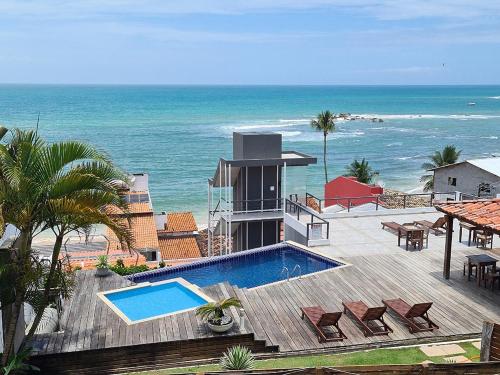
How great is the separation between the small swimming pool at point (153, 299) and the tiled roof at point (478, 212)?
6.07 metres

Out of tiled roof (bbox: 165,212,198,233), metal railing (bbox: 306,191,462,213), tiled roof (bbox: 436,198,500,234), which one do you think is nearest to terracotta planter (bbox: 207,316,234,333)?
tiled roof (bbox: 436,198,500,234)

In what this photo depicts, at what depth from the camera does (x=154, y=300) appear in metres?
12.7

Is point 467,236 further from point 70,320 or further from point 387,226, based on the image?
point 70,320

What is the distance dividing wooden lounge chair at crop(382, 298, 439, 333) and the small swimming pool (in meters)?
4.16

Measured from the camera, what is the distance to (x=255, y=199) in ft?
71.6

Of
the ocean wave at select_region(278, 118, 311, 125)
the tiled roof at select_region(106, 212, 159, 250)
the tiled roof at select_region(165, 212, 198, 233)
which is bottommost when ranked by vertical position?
the tiled roof at select_region(165, 212, 198, 233)

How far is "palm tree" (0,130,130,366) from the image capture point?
827 centimetres

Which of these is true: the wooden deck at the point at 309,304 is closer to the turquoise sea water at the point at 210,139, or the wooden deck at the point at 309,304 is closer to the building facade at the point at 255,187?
the building facade at the point at 255,187

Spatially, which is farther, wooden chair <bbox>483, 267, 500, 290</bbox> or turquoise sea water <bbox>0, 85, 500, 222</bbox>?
turquoise sea water <bbox>0, 85, 500, 222</bbox>

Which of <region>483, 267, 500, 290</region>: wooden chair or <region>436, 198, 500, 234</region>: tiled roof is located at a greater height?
<region>436, 198, 500, 234</region>: tiled roof

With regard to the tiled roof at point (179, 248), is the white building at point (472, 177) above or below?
above

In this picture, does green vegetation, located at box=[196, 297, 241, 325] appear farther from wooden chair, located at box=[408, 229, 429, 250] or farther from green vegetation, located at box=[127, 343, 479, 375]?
wooden chair, located at box=[408, 229, 429, 250]

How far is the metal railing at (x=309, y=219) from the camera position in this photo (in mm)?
17250

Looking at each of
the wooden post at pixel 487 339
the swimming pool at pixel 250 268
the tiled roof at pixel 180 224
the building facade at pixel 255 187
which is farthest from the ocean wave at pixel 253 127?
the wooden post at pixel 487 339
